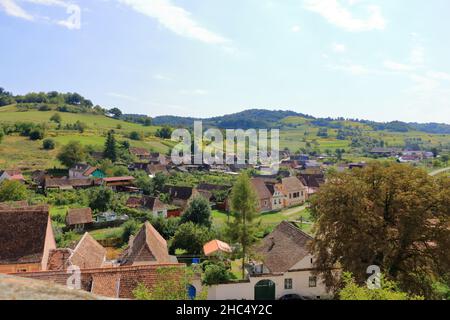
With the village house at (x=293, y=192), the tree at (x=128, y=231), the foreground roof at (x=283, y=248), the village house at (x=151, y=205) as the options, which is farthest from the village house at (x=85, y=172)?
the foreground roof at (x=283, y=248)

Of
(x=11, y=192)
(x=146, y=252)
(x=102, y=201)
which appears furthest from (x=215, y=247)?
(x=11, y=192)

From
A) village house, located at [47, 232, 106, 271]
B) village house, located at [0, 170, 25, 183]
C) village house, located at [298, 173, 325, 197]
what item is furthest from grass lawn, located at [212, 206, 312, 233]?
village house, located at [0, 170, 25, 183]

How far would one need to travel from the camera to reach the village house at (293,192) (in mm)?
60294

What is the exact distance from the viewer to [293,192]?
61406mm

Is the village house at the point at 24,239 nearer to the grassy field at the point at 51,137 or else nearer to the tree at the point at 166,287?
the tree at the point at 166,287

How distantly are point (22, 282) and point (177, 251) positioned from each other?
3068cm

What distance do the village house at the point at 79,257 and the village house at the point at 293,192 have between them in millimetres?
40816

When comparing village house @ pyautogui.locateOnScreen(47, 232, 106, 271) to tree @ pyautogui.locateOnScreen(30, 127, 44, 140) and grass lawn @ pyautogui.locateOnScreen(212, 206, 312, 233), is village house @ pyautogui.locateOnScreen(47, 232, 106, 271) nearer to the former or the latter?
grass lawn @ pyautogui.locateOnScreen(212, 206, 312, 233)

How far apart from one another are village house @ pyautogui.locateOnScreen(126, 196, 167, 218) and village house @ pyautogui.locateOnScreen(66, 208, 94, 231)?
7992mm

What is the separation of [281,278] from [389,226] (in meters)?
7.88

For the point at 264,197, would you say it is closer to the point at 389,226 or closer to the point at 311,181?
the point at 311,181

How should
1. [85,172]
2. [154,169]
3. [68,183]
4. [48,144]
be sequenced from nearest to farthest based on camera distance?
[68,183], [85,172], [154,169], [48,144]

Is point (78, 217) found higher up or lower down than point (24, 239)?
lower down
